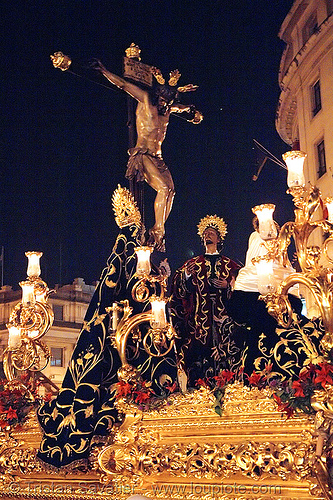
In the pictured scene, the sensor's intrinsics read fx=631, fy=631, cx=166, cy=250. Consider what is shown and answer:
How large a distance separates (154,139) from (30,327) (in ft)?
6.68

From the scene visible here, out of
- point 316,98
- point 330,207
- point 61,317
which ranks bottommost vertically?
point 330,207

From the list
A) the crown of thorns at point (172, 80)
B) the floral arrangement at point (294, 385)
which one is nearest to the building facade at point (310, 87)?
the crown of thorns at point (172, 80)

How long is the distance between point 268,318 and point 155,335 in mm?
808

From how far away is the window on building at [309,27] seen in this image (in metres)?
15.8

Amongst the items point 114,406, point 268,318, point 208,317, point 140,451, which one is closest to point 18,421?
point 114,406

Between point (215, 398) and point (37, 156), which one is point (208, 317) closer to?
point (215, 398)

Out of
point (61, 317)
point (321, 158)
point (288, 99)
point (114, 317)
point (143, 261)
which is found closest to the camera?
point (143, 261)

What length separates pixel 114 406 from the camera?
4602mm

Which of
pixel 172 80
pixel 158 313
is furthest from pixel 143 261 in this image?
pixel 172 80

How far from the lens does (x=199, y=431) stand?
4.03 m

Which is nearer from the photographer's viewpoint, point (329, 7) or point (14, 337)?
point (14, 337)

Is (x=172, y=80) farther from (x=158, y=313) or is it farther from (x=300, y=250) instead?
(x=300, y=250)

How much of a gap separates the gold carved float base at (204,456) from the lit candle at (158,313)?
0.51 meters

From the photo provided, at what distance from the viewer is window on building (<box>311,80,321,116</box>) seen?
621 inches
